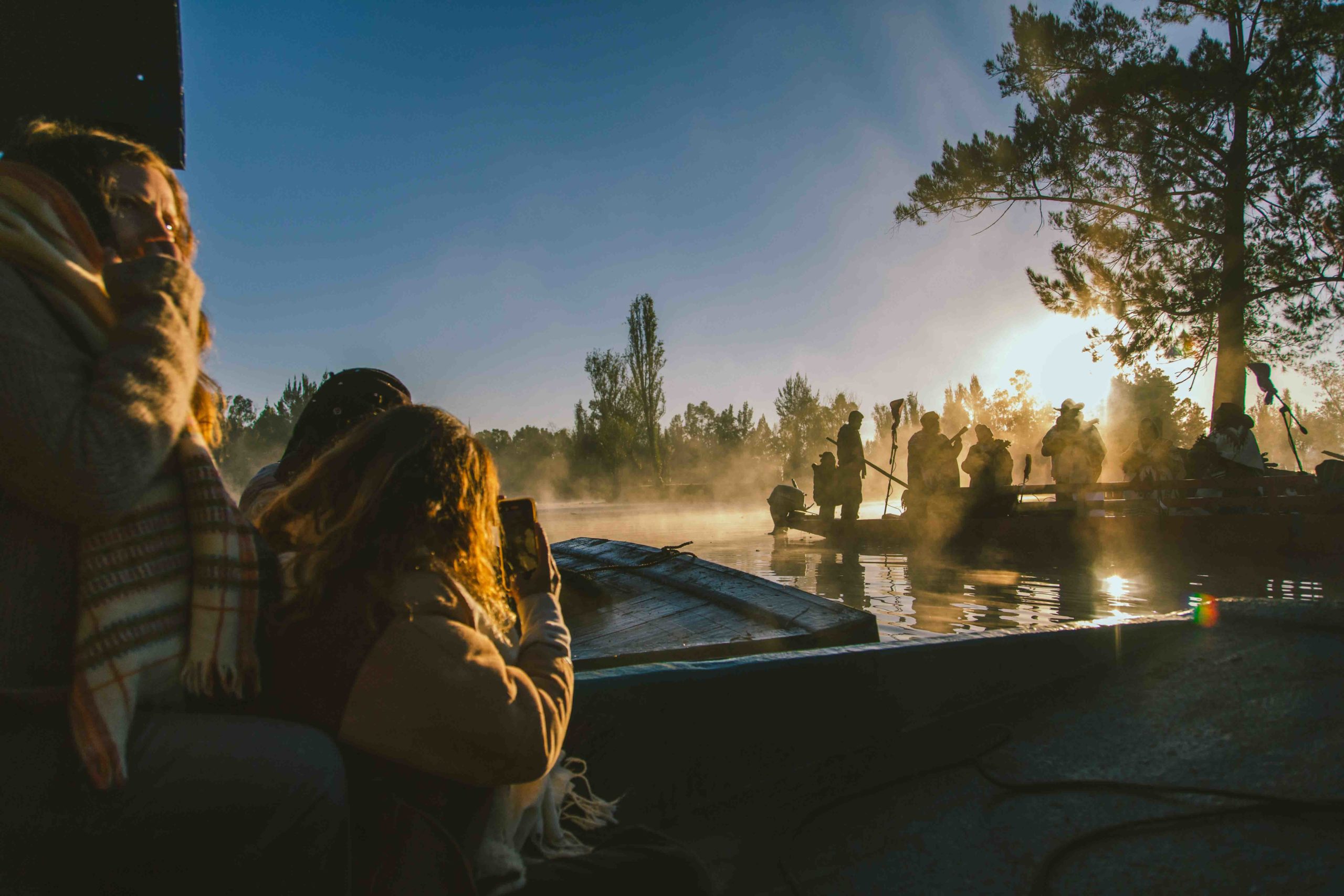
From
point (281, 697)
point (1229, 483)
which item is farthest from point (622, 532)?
point (281, 697)

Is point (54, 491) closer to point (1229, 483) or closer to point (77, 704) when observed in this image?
point (77, 704)

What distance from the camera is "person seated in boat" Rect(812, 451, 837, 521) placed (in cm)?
1523

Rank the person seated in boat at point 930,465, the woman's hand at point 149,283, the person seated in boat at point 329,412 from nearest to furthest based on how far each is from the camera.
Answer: the woman's hand at point 149,283, the person seated in boat at point 329,412, the person seated in boat at point 930,465

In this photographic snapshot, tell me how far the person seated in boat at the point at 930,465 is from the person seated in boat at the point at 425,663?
12338mm

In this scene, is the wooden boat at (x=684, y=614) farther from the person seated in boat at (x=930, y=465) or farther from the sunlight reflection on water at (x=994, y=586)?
the person seated in boat at (x=930, y=465)

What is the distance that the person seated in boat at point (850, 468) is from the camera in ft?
48.9

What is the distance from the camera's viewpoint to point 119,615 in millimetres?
879

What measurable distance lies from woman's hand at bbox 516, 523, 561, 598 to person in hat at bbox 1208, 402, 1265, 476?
12459 millimetres

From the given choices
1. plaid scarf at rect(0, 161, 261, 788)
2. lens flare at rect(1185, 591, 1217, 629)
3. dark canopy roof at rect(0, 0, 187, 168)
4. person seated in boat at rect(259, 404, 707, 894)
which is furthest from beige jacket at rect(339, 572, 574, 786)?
lens flare at rect(1185, 591, 1217, 629)

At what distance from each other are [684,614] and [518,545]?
104 inches

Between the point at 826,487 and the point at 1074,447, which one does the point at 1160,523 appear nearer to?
the point at 1074,447

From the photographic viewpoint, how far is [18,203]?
0.90 m

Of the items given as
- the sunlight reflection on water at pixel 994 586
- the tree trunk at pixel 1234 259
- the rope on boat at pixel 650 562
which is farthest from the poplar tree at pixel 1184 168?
the rope on boat at pixel 650 562

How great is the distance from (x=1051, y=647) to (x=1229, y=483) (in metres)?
9.19
